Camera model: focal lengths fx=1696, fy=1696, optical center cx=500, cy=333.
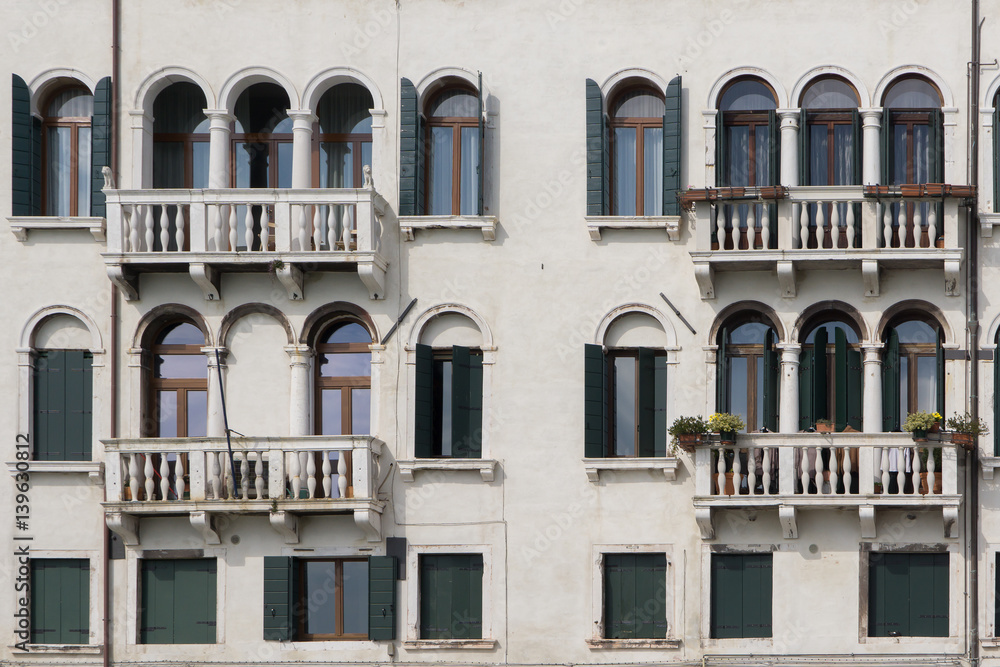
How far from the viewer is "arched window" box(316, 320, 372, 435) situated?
28.4m

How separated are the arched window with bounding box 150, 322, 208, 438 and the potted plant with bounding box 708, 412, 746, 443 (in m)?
8.51

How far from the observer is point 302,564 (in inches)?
1103

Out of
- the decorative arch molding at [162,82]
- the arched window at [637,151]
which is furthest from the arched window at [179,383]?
the arched window at [637,151]

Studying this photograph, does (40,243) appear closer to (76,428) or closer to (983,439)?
(76,428)

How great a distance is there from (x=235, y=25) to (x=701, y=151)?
26.8ft

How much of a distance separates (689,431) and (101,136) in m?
11.0

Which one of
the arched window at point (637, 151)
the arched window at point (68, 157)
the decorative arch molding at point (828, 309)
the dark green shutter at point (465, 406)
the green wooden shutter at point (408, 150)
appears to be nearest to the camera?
the decorative arch molding at point (828, 309)

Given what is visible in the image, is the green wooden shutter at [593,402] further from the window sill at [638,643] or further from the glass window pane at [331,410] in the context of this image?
the glass window pane at [331,410]

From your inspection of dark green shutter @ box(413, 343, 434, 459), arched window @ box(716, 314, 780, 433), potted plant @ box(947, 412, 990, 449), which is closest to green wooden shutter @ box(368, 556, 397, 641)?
dark green shutter @ box(413, 343, 434, 459)

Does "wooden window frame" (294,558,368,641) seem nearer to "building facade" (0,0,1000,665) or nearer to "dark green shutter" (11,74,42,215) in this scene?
"building facade" (0,0,1000,665)

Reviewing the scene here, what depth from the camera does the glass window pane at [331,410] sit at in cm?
2841

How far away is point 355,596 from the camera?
91.7 ft

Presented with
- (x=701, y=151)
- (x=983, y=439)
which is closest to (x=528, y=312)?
(x=701, y=151)

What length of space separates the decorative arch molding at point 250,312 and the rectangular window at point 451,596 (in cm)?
436
